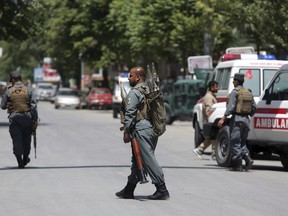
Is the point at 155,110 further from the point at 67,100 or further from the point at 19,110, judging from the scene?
the point at 67,100

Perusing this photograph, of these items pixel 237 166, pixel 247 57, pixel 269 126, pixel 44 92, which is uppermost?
pixel 247 57

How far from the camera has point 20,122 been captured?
17.2 metres

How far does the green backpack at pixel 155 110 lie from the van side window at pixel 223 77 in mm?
10063

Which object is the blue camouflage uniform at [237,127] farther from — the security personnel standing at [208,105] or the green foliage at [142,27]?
the green foliage at [142,27]

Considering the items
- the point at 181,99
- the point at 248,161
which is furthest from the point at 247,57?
the point at 181,99

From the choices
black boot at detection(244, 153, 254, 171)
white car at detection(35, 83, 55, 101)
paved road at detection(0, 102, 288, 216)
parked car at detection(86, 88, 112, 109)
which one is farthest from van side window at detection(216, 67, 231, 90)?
white car at detection(35, 83, 55, 101)

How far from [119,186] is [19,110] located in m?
3.66

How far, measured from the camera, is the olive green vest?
17094mm

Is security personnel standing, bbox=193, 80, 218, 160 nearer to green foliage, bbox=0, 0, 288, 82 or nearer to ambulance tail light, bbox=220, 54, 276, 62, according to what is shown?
ambulance tail light, bbox=220, 54, 276, 62

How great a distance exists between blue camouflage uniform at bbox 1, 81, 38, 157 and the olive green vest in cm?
5

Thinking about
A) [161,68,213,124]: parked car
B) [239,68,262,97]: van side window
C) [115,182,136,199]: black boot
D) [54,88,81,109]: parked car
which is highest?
[239,68,262,97]: van side window

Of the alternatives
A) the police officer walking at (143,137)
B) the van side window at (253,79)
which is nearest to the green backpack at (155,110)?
the police officer walking at (143,137)

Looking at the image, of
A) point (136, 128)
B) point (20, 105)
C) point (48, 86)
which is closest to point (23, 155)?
point (20, 105)

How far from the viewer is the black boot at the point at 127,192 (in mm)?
12539
